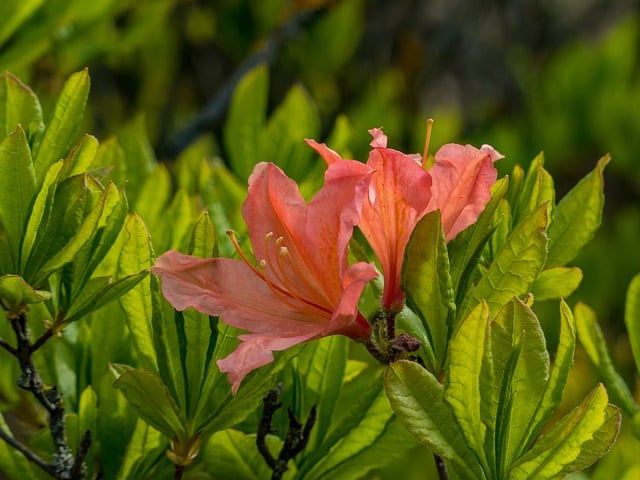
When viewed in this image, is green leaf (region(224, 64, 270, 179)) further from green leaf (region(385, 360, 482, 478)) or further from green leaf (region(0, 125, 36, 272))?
green leaf (region(385, 360, 482, 478))

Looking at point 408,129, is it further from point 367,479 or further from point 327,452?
point 327,452

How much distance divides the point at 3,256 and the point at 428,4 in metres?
3.78

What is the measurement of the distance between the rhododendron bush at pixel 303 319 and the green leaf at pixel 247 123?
44 centimetres

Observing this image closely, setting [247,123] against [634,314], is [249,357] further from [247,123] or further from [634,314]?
[247,123]

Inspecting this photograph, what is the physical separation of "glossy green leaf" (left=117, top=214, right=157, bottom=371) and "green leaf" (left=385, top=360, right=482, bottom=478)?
26 cm

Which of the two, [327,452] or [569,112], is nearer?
[327,452]

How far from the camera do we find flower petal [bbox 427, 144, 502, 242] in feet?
2.87

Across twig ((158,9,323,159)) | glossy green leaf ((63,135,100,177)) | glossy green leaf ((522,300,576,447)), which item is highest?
twig ((158,9,323,159))

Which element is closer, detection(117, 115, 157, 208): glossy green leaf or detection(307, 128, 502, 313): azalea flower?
detection(307, 128, 502, 313): azalea flower

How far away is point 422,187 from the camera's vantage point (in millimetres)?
844

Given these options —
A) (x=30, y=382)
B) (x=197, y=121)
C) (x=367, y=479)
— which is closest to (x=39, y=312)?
(x=30, y=382)

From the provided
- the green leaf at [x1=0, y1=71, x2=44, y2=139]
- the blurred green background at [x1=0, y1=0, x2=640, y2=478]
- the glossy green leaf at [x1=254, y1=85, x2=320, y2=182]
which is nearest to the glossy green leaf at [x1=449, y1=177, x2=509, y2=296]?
the green leaf at [x1=0, y1=71, x2=44, y2=139]

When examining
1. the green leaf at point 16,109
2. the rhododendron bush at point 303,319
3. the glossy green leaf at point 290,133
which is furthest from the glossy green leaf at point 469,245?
the glossy green leaf at point 290,133

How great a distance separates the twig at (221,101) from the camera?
211cm
